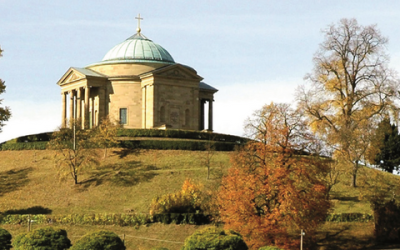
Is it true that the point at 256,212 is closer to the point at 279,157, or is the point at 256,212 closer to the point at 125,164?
the point at 279,157

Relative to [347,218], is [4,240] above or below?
below

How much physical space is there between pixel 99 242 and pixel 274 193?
12554mm

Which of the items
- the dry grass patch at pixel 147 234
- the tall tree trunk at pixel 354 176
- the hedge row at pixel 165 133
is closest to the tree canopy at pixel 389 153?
the hedge row at pixel 165 133

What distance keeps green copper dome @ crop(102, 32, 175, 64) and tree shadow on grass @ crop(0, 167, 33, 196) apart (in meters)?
26.3

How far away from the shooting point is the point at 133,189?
64000 millimetres

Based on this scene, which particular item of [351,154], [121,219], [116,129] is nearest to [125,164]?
[116,129]

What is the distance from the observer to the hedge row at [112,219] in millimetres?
54031

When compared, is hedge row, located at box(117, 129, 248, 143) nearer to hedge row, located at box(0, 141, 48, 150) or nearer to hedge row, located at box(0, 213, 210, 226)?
hedge row, located at box(0, 141, 48, 150)

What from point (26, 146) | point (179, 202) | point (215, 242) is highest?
point (26, 146)

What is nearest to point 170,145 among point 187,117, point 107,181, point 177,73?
point 107,181

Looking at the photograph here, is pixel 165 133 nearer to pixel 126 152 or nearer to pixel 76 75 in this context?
pixel 126 152

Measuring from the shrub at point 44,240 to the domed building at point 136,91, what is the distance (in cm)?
4820

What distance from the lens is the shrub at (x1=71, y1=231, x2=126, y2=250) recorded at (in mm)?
38656

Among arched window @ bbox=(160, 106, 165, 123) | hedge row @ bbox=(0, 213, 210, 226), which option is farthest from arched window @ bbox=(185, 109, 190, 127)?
hedge row @ bbox=(0, 213, 210, 226)
